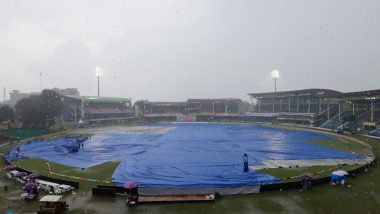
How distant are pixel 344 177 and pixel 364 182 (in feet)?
6.73

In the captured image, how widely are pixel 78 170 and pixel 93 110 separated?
87.2 m

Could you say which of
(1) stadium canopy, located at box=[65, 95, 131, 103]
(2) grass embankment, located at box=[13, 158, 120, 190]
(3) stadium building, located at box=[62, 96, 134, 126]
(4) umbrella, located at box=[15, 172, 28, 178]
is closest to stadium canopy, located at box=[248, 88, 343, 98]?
(3) stadium building, located at box=[62, 96, 134, 126]

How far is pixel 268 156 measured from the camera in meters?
38.9

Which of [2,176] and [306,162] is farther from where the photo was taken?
[306,162]

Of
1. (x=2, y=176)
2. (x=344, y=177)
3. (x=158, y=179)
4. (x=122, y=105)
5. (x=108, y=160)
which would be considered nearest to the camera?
(x=344, y=177)

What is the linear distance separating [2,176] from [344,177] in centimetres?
3313

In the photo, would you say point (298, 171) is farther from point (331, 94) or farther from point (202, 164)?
point (331, 94)

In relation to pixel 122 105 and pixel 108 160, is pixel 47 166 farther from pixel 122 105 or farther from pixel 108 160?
pixel 122 105

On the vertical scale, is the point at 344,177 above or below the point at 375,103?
below

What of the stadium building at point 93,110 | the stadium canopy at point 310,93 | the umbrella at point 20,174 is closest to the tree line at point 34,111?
the stadium building at point 93,110

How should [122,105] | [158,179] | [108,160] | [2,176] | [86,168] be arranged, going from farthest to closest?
[122,105], [108,160], [86,168], [2,176], [158,179]

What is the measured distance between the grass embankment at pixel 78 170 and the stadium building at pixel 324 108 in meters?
52.6

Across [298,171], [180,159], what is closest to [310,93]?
[180,159]

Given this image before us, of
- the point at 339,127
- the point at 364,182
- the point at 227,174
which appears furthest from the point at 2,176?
the point at 339,127
